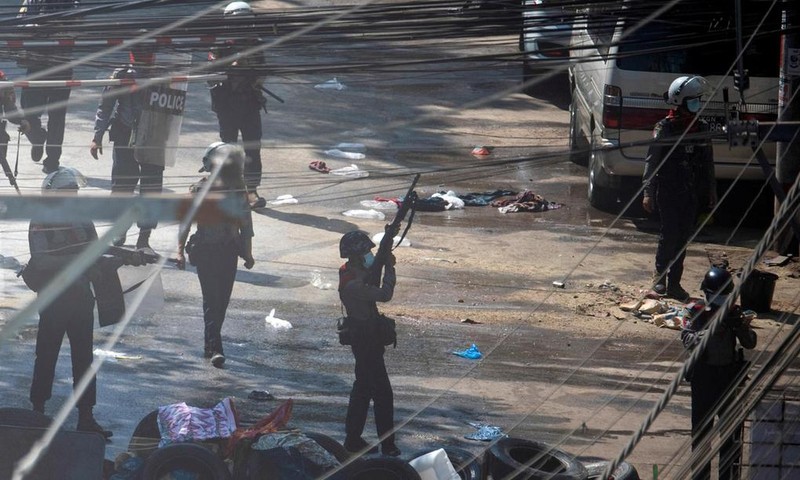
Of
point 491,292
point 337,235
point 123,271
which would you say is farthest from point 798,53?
point 123,271

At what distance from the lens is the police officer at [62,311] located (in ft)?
24.0

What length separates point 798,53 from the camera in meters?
9.83

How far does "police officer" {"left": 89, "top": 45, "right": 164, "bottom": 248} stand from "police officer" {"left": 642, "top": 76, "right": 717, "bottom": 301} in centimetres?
458

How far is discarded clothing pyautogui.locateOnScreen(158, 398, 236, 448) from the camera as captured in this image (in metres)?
6.57

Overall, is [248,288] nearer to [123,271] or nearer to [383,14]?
[123,271]

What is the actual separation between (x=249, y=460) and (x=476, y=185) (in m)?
8.16

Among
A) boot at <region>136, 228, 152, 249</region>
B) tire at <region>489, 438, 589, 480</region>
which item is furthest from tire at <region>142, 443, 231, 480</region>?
boot at <region>136, 228, 152, 249</region>

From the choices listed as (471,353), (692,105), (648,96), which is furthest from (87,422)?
(648,96)

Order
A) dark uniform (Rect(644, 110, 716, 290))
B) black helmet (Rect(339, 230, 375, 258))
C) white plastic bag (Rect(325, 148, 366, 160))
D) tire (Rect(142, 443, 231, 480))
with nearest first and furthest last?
1. tire (Rect(142, 443, 231, 480))
2. black helmet (Rect(339, 230, 375, 258))
3. dark uniform (Rect(644, 110, 716, 290))
4. white plastic bag (Rect(325, 148, 366, 160))

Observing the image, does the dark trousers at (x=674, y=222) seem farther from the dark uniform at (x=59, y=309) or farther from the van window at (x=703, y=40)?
the dark uniform at (x=59, y=309)

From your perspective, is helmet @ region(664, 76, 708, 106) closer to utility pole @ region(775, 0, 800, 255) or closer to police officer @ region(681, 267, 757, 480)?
utility pole @ region(775, 0, 800, 255)

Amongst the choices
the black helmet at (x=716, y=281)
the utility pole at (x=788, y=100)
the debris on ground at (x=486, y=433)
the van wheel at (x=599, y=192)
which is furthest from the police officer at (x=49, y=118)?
the black helmet at (x=716, y=281)

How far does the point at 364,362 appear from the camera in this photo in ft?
23.6

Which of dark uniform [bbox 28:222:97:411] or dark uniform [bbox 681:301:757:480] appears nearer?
dark uniform [bbox 681:301:757:480]
